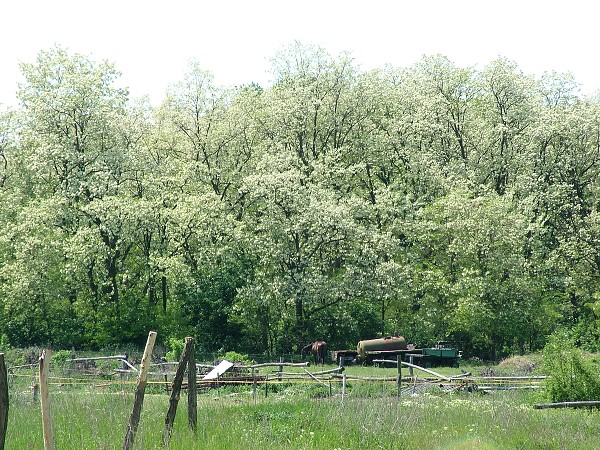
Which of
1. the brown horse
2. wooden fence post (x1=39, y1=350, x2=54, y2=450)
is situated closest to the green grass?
wooden fence post (x1=39, y1=350, x2=54, y2=450)

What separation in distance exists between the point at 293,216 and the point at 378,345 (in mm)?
9295

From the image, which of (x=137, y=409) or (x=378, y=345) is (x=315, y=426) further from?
(x=378, y=345)

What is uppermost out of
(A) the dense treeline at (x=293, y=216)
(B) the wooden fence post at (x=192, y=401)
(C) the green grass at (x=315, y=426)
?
(A) the dense treeline at (x=293, y=216)

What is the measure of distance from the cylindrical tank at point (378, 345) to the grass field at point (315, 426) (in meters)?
20.6

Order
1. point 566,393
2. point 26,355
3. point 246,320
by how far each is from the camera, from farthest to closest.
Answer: point 246,320
point 26,355
point 566,393

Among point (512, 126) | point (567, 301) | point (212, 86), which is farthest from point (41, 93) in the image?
point (567, 301)

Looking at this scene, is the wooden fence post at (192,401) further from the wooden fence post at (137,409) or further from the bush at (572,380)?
the bush at (572,380)

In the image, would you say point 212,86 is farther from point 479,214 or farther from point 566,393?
point 566,393

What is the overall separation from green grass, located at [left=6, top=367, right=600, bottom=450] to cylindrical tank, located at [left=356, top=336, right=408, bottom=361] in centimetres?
2065

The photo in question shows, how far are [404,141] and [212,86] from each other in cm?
1291

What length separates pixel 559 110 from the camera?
48125 mm

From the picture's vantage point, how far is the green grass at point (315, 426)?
11805 mm

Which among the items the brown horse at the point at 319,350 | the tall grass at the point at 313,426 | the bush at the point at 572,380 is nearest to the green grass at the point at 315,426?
the tall grass at the point at 313,426

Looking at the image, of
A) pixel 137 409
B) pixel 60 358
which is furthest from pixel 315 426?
pixel 60 358
